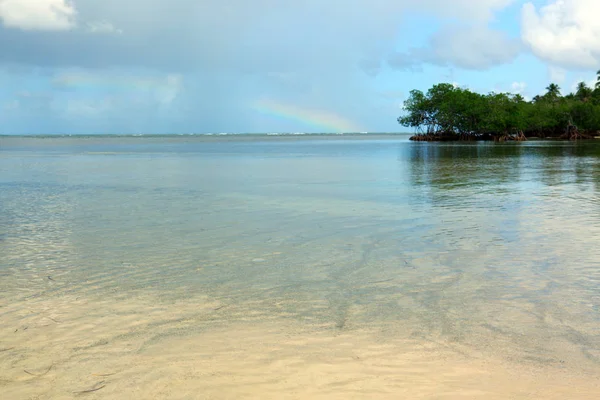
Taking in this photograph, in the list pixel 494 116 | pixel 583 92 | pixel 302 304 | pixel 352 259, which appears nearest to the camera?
pixel 302 304

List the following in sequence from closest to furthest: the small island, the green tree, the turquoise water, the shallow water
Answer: the shallow water, the turquoise water, the small island, the green tree

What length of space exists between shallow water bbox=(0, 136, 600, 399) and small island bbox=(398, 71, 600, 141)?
84.1 metres

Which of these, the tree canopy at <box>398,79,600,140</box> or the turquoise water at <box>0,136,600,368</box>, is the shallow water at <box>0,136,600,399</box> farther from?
the tree canopy at <box>398,79,600,140</box>

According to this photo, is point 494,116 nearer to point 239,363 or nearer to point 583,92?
point 583,92

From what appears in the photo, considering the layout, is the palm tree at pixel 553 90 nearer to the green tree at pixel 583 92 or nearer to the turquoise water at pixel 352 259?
the green tree at pixel 583 92

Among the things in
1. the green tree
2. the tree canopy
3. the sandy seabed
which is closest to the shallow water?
the sandy seabed

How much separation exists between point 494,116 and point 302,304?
3526 inches

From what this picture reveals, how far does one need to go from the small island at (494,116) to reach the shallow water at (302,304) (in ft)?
276

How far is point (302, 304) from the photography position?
5.83m

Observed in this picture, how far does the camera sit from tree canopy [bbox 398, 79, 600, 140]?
88.2 m

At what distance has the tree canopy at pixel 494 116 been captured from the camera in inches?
3472

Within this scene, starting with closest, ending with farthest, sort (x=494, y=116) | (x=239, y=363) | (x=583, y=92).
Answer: (x=239, y=363) < (x=494, y=116) < (x=583, y=92)

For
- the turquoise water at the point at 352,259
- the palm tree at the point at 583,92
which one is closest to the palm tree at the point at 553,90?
the palm tree at the point at 583,92

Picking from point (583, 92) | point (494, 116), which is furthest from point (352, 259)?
point (583, 92)
